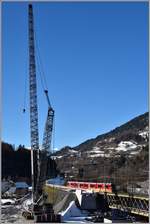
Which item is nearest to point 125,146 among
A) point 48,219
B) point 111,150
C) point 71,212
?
point 111,150

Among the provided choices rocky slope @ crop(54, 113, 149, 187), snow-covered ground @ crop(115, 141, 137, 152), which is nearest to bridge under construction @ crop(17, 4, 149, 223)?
rocky slope @ crop(54, 113, 149, 187)

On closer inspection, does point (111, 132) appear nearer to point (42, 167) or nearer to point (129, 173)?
point (129, 173)

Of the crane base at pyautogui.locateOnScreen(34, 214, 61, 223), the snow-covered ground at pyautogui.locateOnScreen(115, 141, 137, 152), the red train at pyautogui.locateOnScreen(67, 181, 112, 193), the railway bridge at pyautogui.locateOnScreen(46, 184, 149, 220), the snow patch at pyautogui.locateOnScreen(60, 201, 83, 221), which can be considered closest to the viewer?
the crane base at pyautogui.locateOnScreen(34, 214, 61, 223)

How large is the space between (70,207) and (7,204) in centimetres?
576

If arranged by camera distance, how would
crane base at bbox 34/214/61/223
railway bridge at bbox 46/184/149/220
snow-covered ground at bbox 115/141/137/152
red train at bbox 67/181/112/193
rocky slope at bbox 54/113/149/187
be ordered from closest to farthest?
crane base at bbox 34/214/61/223, railway bridge at bbox 46/184/149/220, red train at bbox 67/181/112/193, rocky slope at bbox 54/113/149/187, snow-covered ground at bbox 115/141/137/152

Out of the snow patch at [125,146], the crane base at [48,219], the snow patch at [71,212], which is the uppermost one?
the snow patch at [125,146]

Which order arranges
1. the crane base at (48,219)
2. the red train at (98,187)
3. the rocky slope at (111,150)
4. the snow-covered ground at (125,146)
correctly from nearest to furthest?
the crane base at (48,219) < the red train at (98,187) < the rocky slope at (111,150) < the snow-covered ground at (125,146)

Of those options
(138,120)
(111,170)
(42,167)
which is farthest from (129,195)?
(138,120)

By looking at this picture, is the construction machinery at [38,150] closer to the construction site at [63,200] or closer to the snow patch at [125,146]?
the construction site at [63,200]

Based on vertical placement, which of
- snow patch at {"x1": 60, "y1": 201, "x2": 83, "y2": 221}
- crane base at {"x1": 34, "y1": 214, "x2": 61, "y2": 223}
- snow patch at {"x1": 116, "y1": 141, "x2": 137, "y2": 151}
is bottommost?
snow patch at {"x1": 60, "y1": 201, "x2": 83, "y2": 221}

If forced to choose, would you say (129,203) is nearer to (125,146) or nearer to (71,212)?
(71,212)

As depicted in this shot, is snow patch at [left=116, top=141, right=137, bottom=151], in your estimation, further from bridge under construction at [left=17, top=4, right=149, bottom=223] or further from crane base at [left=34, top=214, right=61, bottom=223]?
crane base at [left=34, top=214, right=61, bottom=223]

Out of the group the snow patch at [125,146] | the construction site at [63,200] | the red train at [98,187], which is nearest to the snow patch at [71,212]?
the construction site at [63,200]

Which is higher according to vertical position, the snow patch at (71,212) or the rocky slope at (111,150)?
the rocky slope at (111,150)
